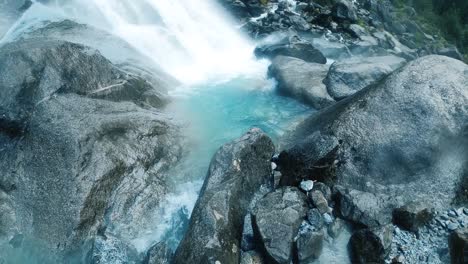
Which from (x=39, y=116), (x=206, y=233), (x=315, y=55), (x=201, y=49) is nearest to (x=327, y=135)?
(x=206, y=233)

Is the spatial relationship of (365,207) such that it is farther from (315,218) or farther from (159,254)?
(159,254)

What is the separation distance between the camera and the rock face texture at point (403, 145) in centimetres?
1012

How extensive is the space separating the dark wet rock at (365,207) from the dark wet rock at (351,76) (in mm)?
6449

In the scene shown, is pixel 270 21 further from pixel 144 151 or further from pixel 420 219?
pixel 420 219

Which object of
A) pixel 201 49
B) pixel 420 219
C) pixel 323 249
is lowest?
pixel 201 49

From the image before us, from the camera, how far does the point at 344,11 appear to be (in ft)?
80.9

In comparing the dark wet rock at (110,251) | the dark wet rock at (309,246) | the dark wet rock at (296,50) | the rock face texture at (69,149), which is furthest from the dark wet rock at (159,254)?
the dark wet rock at (296,50)

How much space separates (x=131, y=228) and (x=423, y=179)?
25.2 feet

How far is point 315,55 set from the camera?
19.6 metres

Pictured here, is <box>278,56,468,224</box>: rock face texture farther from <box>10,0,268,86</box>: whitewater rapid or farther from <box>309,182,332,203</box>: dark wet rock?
<box>10,0,268,86</box>: whitewater rapid

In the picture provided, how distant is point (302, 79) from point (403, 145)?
6.90 metres

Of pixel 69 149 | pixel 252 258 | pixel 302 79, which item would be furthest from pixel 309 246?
pixel 302 79

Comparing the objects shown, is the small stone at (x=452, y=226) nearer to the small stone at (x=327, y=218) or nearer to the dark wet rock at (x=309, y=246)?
the small stone at (x=327, y=218)

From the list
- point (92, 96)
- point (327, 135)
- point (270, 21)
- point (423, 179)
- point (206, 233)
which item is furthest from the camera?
point (270, 21)
